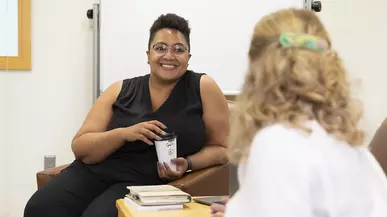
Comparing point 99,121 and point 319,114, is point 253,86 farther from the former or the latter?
point 99,121

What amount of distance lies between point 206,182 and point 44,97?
1.61 m

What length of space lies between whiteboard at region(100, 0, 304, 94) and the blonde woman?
2189 millimetres

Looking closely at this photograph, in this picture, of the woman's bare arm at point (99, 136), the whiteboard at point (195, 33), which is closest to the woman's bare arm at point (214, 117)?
the woman's bare arm at point (99, 136)

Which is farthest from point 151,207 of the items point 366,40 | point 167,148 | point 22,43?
point 366,40

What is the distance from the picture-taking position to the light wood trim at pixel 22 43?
3.36m

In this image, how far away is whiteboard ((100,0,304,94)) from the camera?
10.9 ft

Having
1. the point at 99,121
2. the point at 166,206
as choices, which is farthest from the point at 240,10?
the point at 166,206

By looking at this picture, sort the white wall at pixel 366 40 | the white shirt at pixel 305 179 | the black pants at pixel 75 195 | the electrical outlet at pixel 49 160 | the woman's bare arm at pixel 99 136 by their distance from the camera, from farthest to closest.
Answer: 1. the white wall at pixel 366 40
2. the electrical outlet at pixel 49 160
3. the woman's bare arm at pixel 99 136
4. the black pants at pixel 75 195
5. the white shirt at pixel 305 179

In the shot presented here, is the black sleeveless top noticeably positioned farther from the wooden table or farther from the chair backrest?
the chair backrest

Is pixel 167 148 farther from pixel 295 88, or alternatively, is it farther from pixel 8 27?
pixel 8 27

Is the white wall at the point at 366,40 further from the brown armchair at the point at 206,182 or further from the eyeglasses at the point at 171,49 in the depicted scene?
the brown armchair at the point at 206,182

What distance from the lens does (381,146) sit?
1.73 metres

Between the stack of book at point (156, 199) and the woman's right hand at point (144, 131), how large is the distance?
437mm

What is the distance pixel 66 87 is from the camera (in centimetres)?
346
